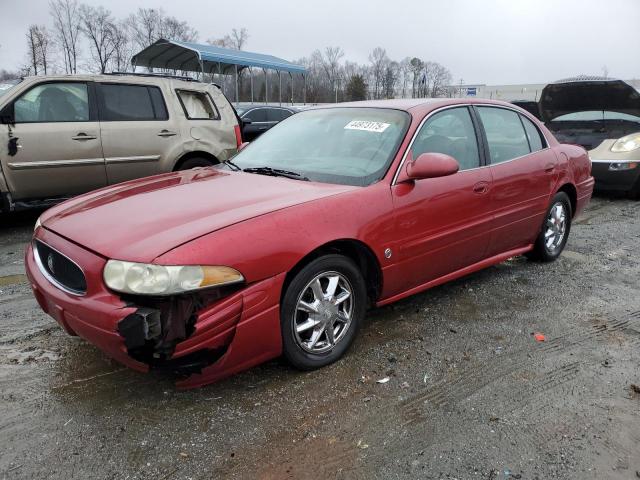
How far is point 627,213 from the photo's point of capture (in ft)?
24.0

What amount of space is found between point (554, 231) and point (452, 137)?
180cm

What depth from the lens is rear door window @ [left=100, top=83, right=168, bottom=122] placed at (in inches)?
239

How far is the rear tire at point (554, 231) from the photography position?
4617 mm

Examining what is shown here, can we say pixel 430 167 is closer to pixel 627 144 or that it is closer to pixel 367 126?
pixel 367 126

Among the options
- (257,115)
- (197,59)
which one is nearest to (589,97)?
(257,115)

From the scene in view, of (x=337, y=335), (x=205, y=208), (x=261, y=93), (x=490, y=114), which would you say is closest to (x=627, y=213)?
(x=490, y=114)

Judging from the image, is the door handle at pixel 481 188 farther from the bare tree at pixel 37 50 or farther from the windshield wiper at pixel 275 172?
the bare tree at pixel 37 50

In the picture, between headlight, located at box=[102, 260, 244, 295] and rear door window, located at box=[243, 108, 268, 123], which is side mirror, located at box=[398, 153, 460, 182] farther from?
rear door window, located at box=[243, 108, 268, 123]

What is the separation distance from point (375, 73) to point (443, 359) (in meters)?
75.3

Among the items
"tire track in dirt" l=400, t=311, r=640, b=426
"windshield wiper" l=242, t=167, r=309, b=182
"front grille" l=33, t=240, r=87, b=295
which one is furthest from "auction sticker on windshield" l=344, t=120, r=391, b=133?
"front grille" l=33, t=240, r=87, b=295

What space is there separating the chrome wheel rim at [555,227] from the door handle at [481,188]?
4.07ft

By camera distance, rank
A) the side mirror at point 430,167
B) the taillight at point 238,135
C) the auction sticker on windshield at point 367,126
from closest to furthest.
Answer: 1. the side mirror at point 430,167
2. the auction sticker on windshield at point 367,126
3. the taillight at point 238,135

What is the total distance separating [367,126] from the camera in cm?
347

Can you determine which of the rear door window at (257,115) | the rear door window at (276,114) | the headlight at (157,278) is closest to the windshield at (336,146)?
the headlight at (157,278)
